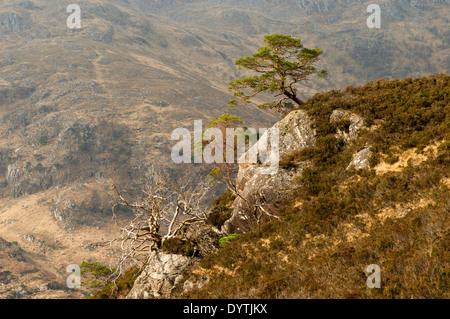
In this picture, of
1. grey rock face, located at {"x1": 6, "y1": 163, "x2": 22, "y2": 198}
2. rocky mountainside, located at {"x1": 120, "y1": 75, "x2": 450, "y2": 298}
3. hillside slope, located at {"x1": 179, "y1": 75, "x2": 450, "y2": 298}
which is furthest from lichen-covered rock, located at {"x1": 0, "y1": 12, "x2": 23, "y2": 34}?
hillside slope, located at {"x1": 179, "y1": 75, "x2": 450, "y2": 298}

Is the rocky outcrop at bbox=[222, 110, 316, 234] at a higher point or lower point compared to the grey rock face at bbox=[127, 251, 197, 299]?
higher

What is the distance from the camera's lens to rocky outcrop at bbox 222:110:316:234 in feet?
47.0

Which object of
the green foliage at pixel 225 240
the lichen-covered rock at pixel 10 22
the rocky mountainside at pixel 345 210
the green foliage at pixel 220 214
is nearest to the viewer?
the rocky mountainside at pixel 345 210

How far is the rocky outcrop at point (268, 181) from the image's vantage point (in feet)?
47.0

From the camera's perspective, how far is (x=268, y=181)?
14664 mm

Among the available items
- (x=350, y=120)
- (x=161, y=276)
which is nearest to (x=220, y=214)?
(x=161, y=276)

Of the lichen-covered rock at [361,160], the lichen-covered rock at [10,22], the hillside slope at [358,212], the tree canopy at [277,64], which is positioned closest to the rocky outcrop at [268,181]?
the hillside slope at [358,212]

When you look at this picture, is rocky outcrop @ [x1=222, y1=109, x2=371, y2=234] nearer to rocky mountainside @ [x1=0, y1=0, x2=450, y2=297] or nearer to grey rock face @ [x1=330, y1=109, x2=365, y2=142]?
grey rock face @ [x1=330, y1=109, x2=365, y2=142]

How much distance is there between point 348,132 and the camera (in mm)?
15195

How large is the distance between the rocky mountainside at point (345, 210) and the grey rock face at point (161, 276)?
0.16 feet

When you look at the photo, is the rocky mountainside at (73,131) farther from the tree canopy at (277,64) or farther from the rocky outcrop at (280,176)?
the tree canopy at (277,64)

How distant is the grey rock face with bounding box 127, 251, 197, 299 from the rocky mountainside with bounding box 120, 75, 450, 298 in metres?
0.05

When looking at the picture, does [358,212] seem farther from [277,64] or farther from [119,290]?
[277,64]
